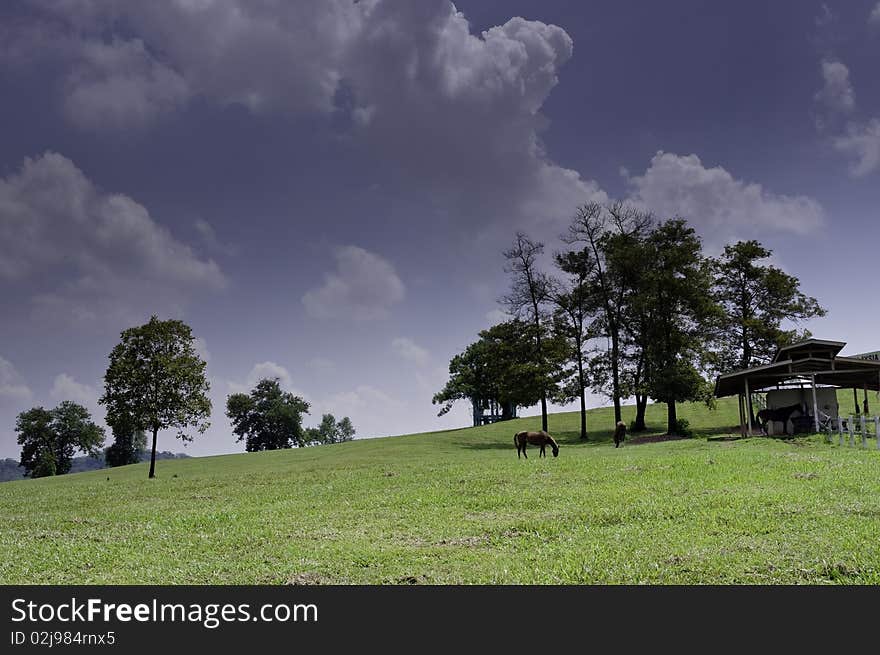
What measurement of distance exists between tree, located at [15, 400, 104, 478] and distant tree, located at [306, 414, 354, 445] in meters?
34.6

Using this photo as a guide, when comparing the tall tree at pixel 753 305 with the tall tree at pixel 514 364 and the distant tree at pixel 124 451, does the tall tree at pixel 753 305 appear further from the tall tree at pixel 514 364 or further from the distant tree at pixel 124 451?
the distant tree at pixel 124 451

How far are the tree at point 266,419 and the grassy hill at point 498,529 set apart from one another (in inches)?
3369

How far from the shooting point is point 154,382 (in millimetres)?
41406

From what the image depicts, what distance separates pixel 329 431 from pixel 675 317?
105m

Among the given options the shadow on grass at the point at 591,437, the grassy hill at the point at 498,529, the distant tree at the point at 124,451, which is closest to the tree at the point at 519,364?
the shadow on grass at the point at 591,437

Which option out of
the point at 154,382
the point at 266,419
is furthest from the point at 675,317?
the point at 266,419

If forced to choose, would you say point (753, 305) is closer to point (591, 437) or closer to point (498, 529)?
point (591, 437)

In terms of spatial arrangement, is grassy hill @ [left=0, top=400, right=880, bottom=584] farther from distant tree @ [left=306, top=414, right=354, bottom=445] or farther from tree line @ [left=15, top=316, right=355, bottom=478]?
distant tree @ [left=306, top=414, right=354, bottom=445]

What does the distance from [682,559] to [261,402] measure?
10661 centimetres

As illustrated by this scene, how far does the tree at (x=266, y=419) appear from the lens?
108000mm

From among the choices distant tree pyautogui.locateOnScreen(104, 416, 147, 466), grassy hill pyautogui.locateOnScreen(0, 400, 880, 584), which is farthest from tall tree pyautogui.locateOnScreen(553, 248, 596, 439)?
distant tree pyautogui.locateOnScreen(104, 416, 147, 466)
